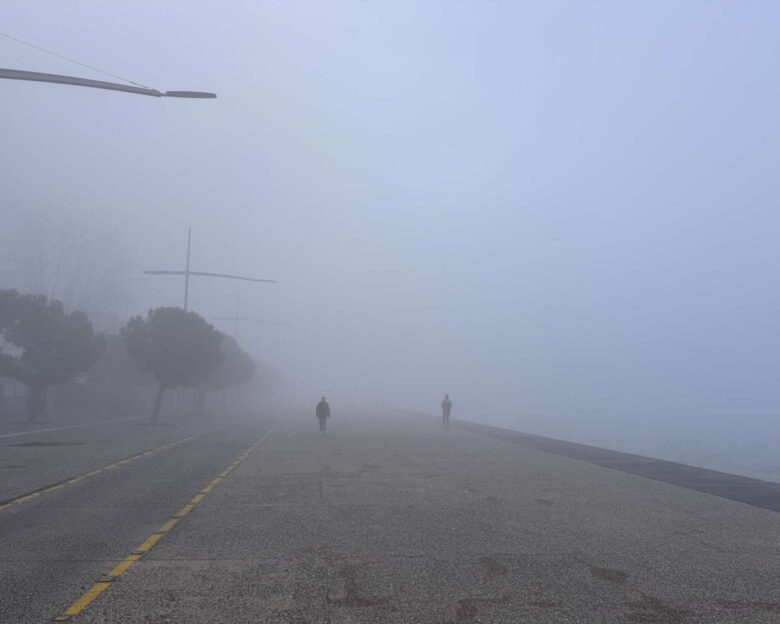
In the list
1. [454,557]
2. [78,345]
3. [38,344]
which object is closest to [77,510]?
[454,557]

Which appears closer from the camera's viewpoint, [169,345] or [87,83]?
[87,83]

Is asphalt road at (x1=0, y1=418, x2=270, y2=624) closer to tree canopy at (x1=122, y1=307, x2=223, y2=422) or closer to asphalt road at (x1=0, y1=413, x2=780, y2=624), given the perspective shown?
asphalt road at (x1=0, y1=413, x2=780, y2=624)

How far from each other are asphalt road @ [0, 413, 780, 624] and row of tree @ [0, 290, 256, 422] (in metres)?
33.2

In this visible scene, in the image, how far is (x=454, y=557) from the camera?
903cm

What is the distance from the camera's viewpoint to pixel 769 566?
893 centimetres

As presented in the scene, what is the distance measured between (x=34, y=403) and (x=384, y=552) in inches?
1703

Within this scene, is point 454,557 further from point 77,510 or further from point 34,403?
point 34,403

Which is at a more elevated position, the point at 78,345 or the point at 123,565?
the point at 78,345

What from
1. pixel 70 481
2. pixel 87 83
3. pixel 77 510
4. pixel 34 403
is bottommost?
pixel 34 403

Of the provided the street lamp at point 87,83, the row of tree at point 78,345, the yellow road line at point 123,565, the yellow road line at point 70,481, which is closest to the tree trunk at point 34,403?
the row of tree at point 78,345

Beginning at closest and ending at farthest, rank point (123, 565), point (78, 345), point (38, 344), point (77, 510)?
1. point (123, 565)
2. point (77, 510)
3. point (38, 344)
4. point (78, 345)

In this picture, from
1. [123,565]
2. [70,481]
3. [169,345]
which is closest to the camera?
[123,565]

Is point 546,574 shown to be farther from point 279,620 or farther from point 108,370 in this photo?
point 108,370

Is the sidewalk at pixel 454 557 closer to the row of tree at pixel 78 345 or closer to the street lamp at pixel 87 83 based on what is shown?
the street lamp at pixel 87 83
